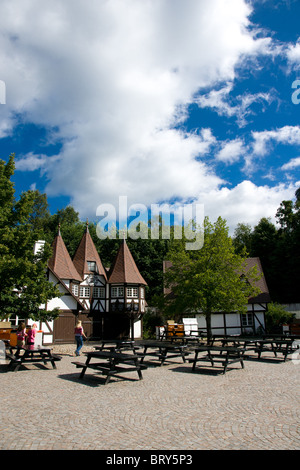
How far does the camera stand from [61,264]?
28453 mm

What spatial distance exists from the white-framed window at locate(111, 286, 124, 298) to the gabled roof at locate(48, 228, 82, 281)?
4.05 m

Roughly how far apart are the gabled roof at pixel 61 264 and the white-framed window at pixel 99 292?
115 inches

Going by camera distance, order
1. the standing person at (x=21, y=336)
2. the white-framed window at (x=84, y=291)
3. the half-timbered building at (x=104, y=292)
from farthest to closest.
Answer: the white-framed window at (x=84, y=291), the half-timbered building at (x=104, y=292), the standing person at (x=21, y=336)

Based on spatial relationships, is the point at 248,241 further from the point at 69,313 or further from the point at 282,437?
the point at 282,437

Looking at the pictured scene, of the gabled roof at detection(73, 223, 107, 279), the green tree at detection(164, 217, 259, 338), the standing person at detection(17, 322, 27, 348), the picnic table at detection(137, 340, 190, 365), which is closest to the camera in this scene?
the picnic table at detection(137, 340, 190, 365)

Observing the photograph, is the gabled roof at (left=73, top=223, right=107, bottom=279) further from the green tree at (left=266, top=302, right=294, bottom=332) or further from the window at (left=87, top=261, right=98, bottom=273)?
the green tree at (left=266, top=302, right=294, bottom=332)

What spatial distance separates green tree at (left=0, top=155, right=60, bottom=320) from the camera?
567 inches

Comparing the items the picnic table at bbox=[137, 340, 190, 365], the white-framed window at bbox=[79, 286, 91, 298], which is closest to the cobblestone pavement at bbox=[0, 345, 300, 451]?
the picnic table at bbox=[137, 340, 190, 365]

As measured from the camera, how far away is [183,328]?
968 inches

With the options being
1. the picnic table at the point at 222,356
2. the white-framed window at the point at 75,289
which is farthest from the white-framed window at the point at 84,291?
the picnic table at the point at 222,356

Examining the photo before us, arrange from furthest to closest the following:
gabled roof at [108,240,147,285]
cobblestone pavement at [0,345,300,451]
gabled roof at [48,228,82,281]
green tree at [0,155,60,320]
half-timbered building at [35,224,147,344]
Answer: gabled roof at [108,240,147,285], half-timbered building at [35,224,147,344], gabled roof at [48,228,82,281], green tree at [0,155,60,320], cobblestone pavement at [0,345,300,451]

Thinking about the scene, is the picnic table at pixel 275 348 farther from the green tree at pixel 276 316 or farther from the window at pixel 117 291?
the window at pixel 117 291

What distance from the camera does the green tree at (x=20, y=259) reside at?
14.4 m

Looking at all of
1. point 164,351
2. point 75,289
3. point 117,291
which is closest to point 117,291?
point 117,291
